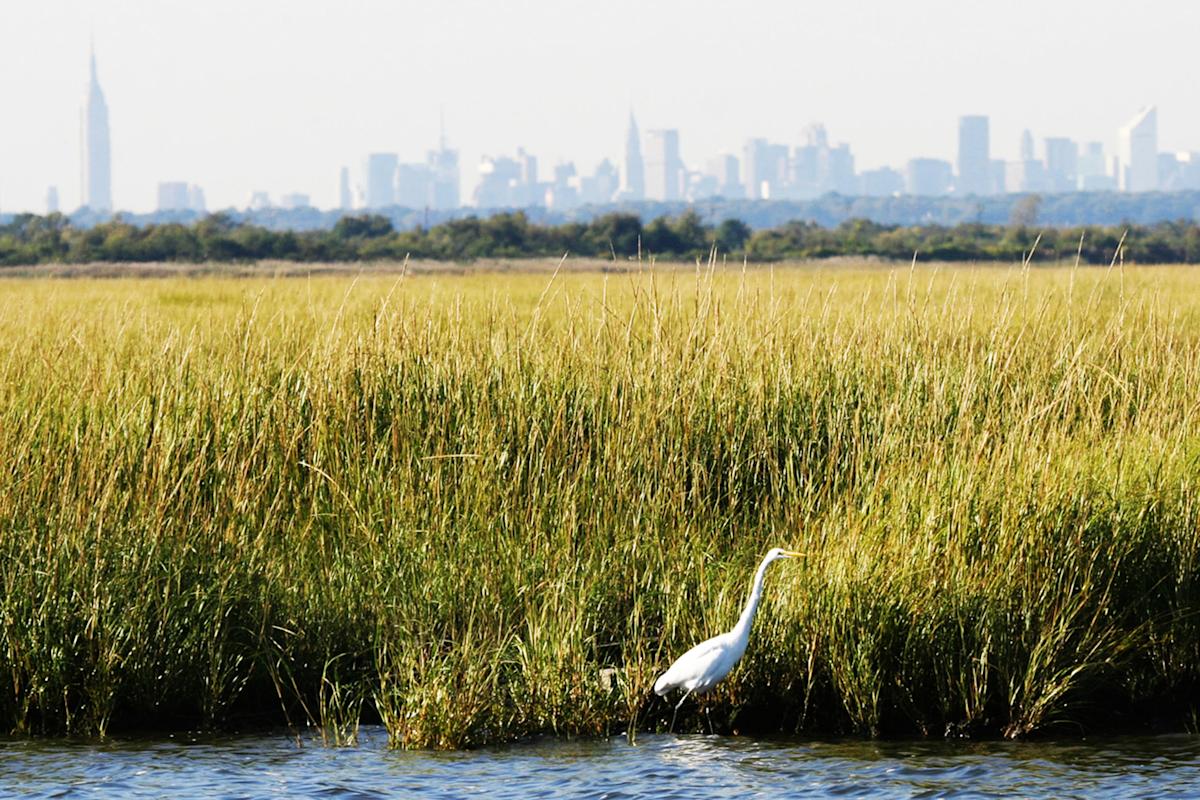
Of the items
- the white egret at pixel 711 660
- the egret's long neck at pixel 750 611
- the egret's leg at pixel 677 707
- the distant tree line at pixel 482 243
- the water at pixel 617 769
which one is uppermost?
the distant tree line at pixel 482 243

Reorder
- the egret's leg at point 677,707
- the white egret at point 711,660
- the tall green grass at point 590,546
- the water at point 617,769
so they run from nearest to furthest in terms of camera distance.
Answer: the water at point 617,769 → the white egret at point 711,660 → the egret's leg at point 677,707 → the tall green grass at point 590,546

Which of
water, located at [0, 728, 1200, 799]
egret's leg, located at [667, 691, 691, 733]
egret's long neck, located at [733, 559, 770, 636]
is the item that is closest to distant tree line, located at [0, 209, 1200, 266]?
egret's leg, located at [667, 691, 691, 733]

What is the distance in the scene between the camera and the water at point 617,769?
16.8ft

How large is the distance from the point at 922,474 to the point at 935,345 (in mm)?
1579

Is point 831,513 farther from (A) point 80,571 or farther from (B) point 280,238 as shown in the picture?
(B) point 280,238

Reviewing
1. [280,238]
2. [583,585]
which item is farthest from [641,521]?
[280,238]

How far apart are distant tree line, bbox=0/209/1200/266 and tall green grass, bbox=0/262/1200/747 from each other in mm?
35496

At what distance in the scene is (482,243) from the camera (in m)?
52.8

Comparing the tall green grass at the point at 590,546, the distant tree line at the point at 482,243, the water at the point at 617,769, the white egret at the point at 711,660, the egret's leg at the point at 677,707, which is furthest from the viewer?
the distant tree line at the point at 482,243

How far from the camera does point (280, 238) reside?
5025 cm

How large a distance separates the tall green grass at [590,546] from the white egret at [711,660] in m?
0.28

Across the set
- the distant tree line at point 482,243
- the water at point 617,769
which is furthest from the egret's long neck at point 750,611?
the distant tree line at point 482,243

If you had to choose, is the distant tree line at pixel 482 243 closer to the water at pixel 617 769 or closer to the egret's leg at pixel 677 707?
the egret's leg at pixel 677 707

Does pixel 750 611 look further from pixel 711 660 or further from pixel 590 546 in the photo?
pixel 590 546
